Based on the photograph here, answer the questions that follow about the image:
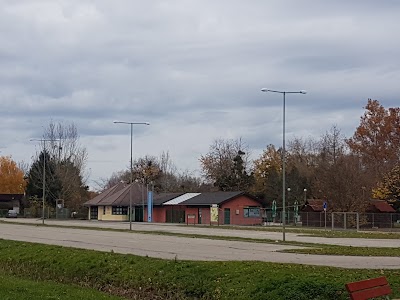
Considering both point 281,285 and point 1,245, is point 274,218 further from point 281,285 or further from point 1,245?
point 281,285

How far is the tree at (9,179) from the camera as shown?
14225cm

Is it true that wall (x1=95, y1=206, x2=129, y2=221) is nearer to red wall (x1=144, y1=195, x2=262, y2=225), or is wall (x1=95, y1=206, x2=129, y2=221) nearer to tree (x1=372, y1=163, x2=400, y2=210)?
red wall (x1=144, y1=195, x2=262, y2=225)

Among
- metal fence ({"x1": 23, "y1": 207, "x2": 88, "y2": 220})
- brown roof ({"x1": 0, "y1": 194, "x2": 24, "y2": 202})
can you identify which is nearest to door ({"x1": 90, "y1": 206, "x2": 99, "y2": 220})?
metal fence ({"x1": 23, "y1": 207, "x2": 88, "y2": 220})

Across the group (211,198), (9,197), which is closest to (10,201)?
(9,197)

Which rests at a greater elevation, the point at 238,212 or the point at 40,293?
the point at 238,212

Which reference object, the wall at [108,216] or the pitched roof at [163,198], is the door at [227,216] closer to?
the pitched roof at [163,198]

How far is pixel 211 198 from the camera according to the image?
280 ft

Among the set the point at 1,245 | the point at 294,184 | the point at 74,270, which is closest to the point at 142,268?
the point at 74,270

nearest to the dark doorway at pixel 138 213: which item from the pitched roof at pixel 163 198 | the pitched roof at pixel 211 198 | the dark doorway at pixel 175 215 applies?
the pitched roof at pixel 163 198

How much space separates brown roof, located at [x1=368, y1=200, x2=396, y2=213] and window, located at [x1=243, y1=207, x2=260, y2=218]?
15416 mm

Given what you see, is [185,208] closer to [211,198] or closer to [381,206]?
[211,198]

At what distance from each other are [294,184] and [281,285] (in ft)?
275

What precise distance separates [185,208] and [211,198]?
4612mm

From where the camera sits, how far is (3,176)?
143750 millimetres
